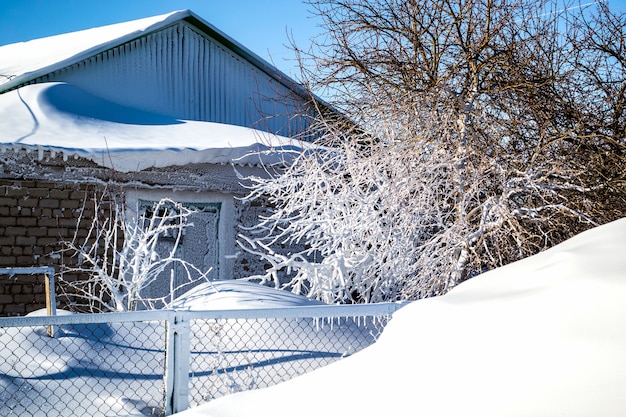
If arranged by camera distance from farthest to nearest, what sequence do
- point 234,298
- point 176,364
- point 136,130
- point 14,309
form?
point 136,130
point 14,309
point 234,298
point 176,364

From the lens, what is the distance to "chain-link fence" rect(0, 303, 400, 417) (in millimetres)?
4129

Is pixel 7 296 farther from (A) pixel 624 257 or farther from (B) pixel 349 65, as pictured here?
(A) pixel 624 257

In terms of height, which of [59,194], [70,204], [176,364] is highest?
[59,194]

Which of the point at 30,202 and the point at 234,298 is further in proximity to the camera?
the point at 30,202

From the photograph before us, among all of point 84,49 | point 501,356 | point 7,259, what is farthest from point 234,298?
point 84,49

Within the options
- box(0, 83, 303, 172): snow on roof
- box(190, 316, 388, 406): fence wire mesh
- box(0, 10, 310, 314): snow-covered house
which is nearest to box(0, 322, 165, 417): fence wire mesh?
box(190, 316, 388, 406): fence wire mesh

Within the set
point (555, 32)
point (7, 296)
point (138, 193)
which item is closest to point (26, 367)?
point (7, 296)

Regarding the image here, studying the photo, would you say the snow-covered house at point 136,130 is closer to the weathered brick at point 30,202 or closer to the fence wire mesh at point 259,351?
the weathered brick at point 30,202

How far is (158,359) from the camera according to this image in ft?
19.5

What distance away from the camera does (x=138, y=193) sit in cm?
948

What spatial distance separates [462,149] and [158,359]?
12.2 ft

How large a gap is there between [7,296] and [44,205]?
1.21 metres

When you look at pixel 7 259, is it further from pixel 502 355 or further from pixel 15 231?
pixel 502 355

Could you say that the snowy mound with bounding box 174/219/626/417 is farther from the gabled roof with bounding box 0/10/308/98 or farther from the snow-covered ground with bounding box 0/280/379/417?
the gabled roof with bounding box 0/10/308/98
